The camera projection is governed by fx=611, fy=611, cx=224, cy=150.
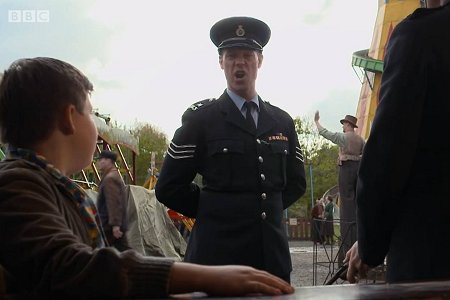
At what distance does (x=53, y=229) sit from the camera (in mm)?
1191

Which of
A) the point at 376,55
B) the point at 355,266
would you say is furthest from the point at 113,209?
the point at 376,55

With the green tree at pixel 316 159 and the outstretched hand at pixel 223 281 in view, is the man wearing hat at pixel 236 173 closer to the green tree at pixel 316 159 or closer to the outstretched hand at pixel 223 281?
the outstretched hand at pixel 223 281

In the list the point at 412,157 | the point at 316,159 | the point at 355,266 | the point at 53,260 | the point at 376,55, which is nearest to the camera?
the point at 53,260

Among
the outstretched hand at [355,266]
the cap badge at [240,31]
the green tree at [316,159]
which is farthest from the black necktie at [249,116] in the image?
the green tree at [316,159]

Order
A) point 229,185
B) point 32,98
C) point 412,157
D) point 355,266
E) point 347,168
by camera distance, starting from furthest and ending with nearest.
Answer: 1. point 347,168
2. point 229,185
3. point 355,266
4. point 412,157
5. point 32,98

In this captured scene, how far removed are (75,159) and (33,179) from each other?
0.80 ft

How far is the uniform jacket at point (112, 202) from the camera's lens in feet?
24.8

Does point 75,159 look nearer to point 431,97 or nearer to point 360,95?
point 431,97

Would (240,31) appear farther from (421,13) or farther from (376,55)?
(376,55)

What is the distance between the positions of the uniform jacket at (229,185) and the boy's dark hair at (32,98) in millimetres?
1467

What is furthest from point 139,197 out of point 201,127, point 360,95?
point 360,95

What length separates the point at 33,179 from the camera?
1.27 m

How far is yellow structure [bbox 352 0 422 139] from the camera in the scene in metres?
25.7

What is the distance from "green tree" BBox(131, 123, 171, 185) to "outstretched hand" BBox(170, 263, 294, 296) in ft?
143
